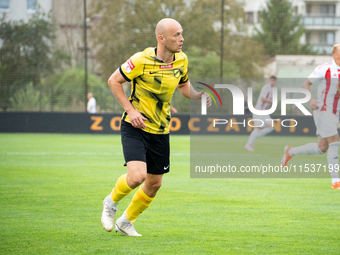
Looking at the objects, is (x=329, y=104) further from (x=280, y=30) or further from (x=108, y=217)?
(x=280, y=30)

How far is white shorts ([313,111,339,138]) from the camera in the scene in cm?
830

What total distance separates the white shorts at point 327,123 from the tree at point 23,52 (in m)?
16.3

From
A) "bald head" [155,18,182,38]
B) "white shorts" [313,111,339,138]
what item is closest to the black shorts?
"bald head" [155,18,182,38]

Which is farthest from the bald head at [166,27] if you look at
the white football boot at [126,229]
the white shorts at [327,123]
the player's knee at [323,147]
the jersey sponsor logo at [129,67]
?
the player's knee at [323,147]

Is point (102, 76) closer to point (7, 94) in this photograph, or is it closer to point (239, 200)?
point (7, 94)

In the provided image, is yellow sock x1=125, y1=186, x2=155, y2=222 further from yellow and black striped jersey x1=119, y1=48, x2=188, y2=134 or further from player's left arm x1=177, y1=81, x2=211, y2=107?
player's left arm x1=177, y1=81, x2=211, y2=107

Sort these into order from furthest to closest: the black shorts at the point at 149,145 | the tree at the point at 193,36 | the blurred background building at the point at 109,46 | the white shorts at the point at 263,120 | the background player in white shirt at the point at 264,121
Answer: the tree at the point at 193,36 < the blurred background building at the point at 109,46 < the white shorts at the point at 263,120 < the background player in white shirt at the point at 264,121 < the black shorts at the point at 149,145

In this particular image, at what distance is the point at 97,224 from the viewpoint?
5.59 meters

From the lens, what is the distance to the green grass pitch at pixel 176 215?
4.68 m

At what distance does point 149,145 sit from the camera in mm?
5035

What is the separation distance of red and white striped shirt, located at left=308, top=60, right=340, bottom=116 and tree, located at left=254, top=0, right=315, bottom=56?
49.6 feet

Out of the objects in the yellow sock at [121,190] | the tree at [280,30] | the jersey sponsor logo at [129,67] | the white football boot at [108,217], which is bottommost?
the white football boot at [108,217]

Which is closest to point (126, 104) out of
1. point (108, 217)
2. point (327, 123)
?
point (108, 217)

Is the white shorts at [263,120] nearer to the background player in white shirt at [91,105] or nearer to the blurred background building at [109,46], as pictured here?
the blurred background building at [109,46]
